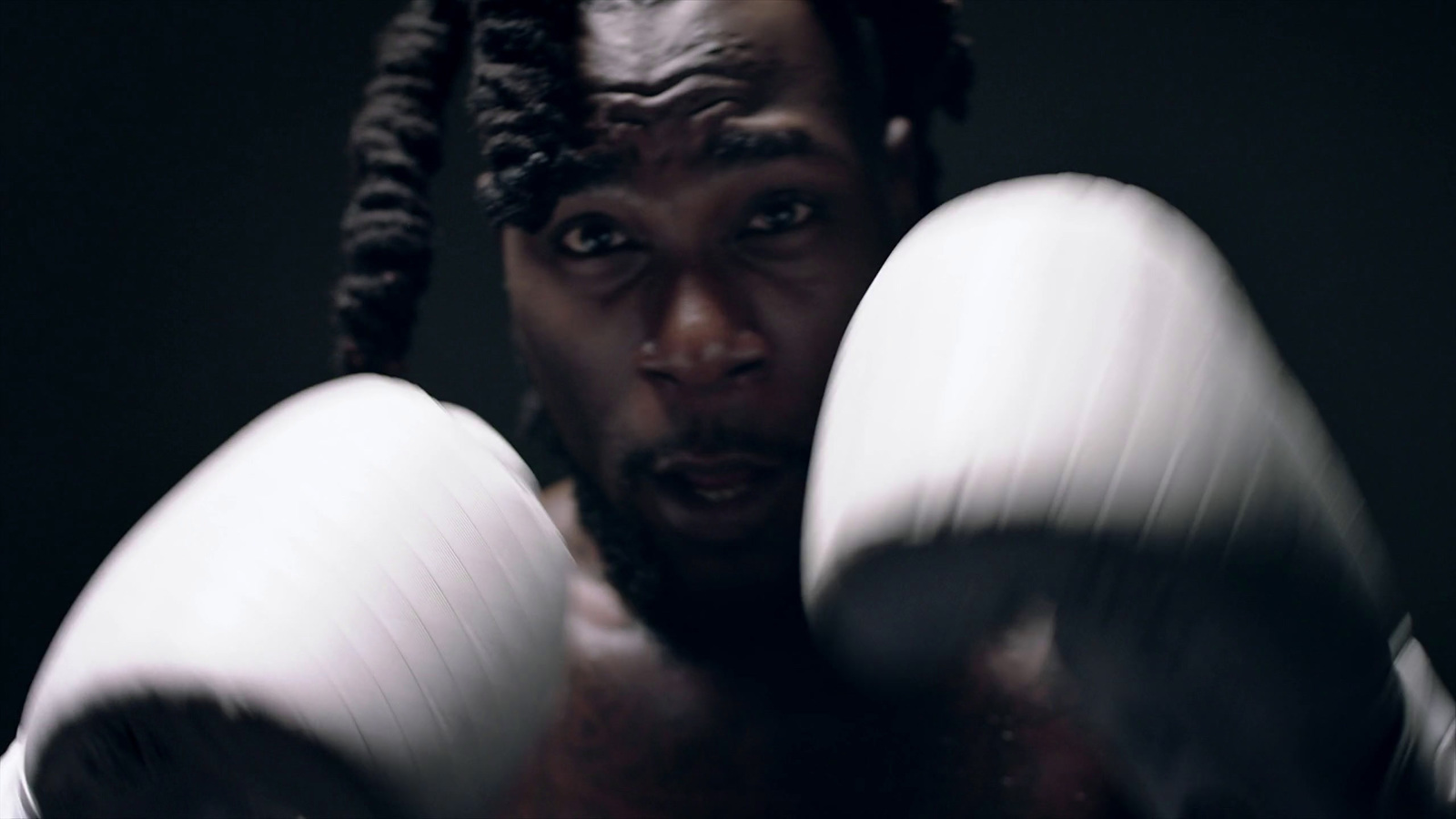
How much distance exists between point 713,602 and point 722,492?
99 mm

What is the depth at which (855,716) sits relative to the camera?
0.93 meters

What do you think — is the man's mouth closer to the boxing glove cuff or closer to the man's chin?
the man's chin

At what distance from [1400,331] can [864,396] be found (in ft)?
2.71

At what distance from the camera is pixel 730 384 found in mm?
925

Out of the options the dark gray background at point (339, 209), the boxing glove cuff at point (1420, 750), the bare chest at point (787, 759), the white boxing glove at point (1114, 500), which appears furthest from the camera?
the dark gray background at point (339, 209)

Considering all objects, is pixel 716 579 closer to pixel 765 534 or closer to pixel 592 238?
pixel 765 534

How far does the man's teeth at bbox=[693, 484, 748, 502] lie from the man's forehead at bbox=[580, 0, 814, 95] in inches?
11.0

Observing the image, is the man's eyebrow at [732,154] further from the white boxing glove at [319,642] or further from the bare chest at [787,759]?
the bare chest at [787,759]

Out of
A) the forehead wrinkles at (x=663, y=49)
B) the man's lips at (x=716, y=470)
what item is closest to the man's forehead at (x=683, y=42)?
the forehead wrinkles at (x=663, y=49)

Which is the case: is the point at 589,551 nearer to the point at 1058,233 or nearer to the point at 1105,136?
the point at 1058,233

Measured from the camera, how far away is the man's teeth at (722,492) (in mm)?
962

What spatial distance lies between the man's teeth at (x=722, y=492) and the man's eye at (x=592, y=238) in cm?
18

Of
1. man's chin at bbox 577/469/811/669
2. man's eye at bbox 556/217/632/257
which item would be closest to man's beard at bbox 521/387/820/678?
man's chin at bbox 577/469/811/669

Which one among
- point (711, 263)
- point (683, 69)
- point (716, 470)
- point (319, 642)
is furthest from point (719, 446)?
point (319, 642)
